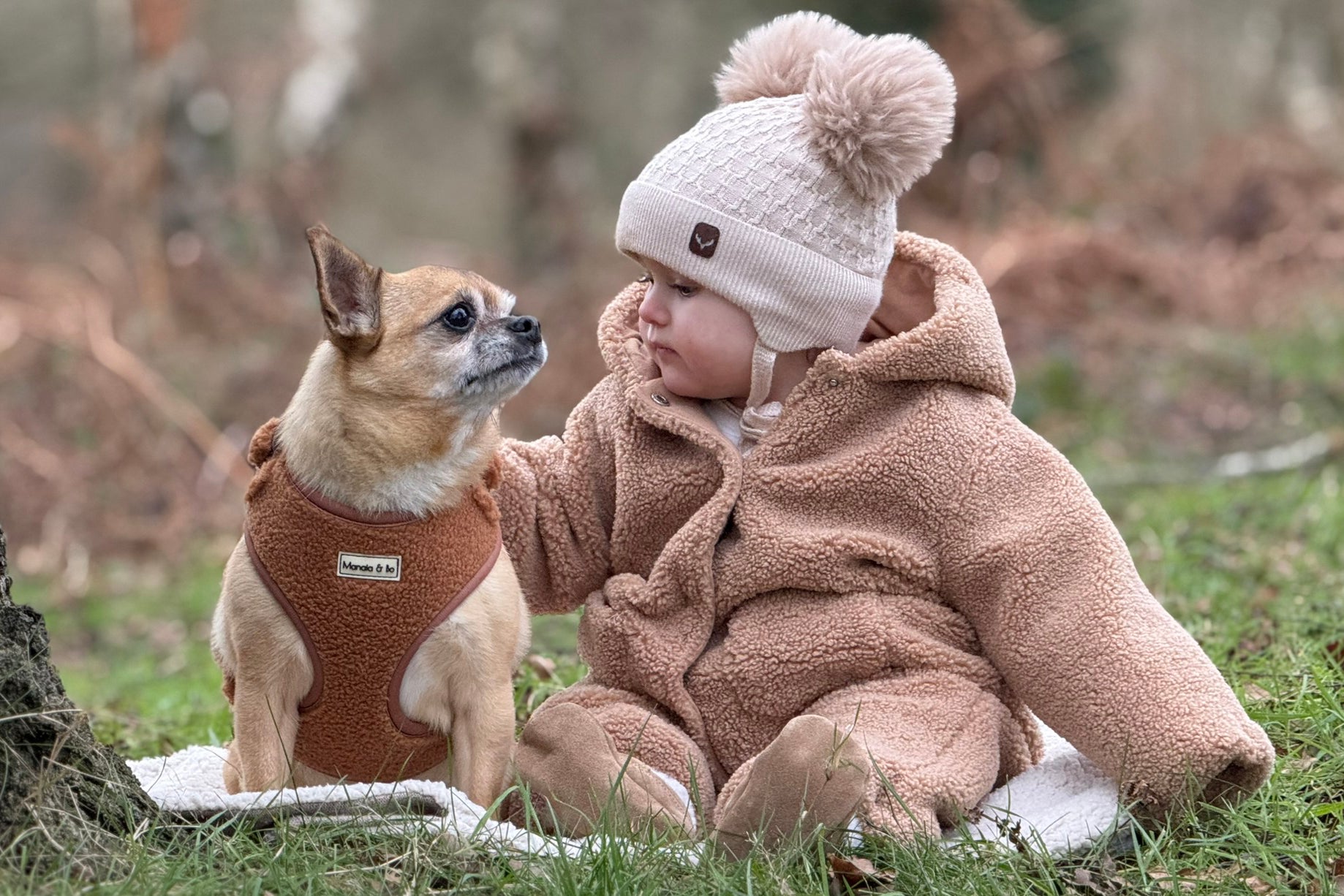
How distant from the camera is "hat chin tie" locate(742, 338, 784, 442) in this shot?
3115 mm

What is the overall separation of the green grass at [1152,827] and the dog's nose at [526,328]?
43.1 inches

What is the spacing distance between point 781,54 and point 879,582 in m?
1.32

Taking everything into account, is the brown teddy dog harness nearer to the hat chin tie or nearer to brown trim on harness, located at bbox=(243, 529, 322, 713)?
brown trim on harness, located at bbox=(243, 529, 322, 713)

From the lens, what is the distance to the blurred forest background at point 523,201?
9047 mm


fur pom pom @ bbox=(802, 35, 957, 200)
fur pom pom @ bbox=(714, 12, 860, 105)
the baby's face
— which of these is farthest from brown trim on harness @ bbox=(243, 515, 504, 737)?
fur pom pom @ bbox=(714, 12, 860, 105)

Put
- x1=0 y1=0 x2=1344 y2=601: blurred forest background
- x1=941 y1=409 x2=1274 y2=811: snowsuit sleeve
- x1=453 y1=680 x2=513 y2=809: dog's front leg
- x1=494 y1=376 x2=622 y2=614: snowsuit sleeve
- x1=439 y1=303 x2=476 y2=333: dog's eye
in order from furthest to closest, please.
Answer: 1. x1=0 y1=0 x2=1344 y2=601: blurred forest background
2. x1=494 y1=376 x2=622 y2=614: snowsuit sleeve
3. x1=439 y1=303 x2=476 y2=333: dog's eye
4. x1=453 y1=680 x2=513 y2=809: dog's front leg
5. x1=941 y1=409 x2=1274 y2=811: snowsuit sleeve

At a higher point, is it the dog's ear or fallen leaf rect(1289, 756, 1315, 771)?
the dog's ear

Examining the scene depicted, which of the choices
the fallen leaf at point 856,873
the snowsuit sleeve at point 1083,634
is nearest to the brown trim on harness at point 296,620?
the fallen leaf at point 856,873

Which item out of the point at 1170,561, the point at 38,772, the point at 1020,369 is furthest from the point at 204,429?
the point at 38,772

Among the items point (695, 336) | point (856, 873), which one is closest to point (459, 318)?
point (695, 336)

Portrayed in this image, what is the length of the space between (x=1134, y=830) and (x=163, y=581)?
6.99 meters

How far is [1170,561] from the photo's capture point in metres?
5.02

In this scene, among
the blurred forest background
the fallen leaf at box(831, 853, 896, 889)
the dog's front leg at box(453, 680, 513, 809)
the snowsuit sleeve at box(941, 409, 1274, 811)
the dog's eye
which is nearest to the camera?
the fallen leaf at box(831, 853, 896, 889)

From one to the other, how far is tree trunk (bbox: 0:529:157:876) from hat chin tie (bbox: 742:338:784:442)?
5.05 ft
